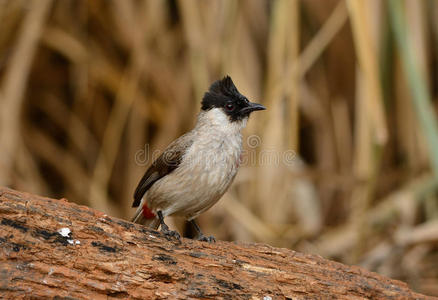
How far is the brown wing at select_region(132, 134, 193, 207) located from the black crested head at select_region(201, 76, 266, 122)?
0.38m

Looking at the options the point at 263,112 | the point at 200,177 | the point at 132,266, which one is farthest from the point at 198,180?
the point at 263,112

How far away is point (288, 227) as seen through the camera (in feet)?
15.2

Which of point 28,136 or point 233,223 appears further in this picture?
point 28,136

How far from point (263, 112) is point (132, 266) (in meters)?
2.63

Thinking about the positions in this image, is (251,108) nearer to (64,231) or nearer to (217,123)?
(217,123)

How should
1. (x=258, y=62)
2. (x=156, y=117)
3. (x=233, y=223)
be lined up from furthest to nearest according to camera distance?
(x=156, y=117)
(x=258, y=62)
(x=233, y=223)

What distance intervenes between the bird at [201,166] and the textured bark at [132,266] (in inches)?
27.9

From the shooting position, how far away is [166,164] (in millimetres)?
3967

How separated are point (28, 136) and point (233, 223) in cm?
247

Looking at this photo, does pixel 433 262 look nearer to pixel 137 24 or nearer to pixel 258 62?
pixel 258 62

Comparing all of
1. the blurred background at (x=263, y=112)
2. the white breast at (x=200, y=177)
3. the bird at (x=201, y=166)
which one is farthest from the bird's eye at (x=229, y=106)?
the blurred background at (x=263, y=112)

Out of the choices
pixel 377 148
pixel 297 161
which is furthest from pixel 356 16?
pixel 297 161

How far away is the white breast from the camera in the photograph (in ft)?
12.4

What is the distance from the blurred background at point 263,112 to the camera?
4.60m
